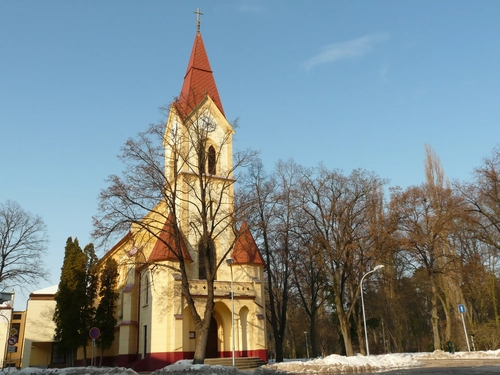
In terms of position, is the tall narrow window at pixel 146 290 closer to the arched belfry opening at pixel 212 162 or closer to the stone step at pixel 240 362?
the stone step at pixel 240 362

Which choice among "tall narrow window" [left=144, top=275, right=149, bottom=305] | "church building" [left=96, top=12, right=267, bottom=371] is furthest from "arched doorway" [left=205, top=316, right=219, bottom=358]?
"tall narrow window" [left=144, top=275, right=149, bottom=305]

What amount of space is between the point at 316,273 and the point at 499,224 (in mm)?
14187

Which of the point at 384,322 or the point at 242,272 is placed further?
the point at 384,322

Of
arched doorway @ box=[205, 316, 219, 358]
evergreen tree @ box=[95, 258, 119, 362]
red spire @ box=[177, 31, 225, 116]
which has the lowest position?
arched doorway @ box=[205, 316, 219, 358]

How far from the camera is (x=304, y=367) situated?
22.3 m

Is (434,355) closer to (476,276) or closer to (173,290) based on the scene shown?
(476,276)

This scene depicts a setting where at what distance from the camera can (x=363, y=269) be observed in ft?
105

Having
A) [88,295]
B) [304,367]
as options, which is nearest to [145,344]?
[88,295]

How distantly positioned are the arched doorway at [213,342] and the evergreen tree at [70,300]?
1091 cm

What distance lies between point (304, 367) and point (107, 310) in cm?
1842

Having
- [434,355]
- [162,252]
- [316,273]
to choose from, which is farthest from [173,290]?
[434,355]

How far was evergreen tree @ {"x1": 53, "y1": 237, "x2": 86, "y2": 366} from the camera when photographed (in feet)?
111

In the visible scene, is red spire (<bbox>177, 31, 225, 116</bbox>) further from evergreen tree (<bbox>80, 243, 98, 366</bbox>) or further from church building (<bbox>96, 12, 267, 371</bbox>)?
evergreen tree (<bbox>80, 243, 98, 366</bbox>)

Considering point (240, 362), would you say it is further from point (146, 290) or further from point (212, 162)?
point (212, 162)
